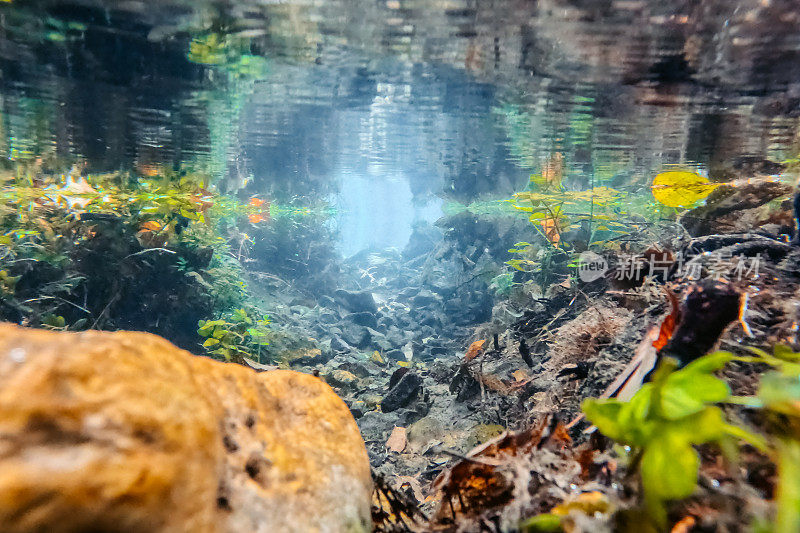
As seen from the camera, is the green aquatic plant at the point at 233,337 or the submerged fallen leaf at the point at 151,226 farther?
the submerged fallen leaf at the point at 151,226

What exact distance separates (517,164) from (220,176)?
17731 millimetres

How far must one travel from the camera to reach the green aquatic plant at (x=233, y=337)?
25.8ft

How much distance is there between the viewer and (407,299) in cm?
2372

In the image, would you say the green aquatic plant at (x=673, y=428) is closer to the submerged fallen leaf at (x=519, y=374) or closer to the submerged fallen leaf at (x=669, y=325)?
the submerged fallen leaf at (x=669, y=325)

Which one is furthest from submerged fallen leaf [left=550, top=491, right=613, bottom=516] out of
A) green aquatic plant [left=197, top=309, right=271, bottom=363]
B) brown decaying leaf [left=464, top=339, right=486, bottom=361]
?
brown decaying leaf [left=464, top=339, right=486, bottom=361]

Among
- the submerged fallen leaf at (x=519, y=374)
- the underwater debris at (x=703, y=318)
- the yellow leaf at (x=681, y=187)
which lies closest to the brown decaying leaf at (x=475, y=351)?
the submerged fallen leaf at (x=519, y=374)

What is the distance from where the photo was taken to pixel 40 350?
1028 millimetres

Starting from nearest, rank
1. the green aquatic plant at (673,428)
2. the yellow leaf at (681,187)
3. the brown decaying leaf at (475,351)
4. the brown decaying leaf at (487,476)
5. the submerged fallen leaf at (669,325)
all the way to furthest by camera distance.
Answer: the green aquatic plant at (673,428) → the brown decaying leaf at (487,476) → the submerged fallen leaf at (669,325) → the yellow leaf at (681,187) → the brown decaying leaf at (475,351)

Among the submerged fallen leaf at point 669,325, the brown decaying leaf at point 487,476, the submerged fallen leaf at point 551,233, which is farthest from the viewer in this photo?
the submerged fallen leaf at point 551,233

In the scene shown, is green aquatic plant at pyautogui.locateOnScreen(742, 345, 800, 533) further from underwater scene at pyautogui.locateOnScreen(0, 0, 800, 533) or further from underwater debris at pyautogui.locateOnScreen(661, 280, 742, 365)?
underwater debris at pyautogui.locateOnScreen(661, 280, 742, 365)

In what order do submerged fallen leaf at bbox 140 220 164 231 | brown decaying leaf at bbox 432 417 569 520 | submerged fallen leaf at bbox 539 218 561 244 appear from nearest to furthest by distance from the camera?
brown decaying leaf at bbox 432 417 569 520
submerged fallen leaf at bbox 140 220 164 231
submerged fallen leaf at bbox 539 218 561 244

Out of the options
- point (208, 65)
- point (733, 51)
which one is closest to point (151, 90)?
point (208, 65)

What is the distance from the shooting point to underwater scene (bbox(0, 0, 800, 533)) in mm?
1096

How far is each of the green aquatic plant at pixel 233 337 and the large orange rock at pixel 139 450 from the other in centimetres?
566
